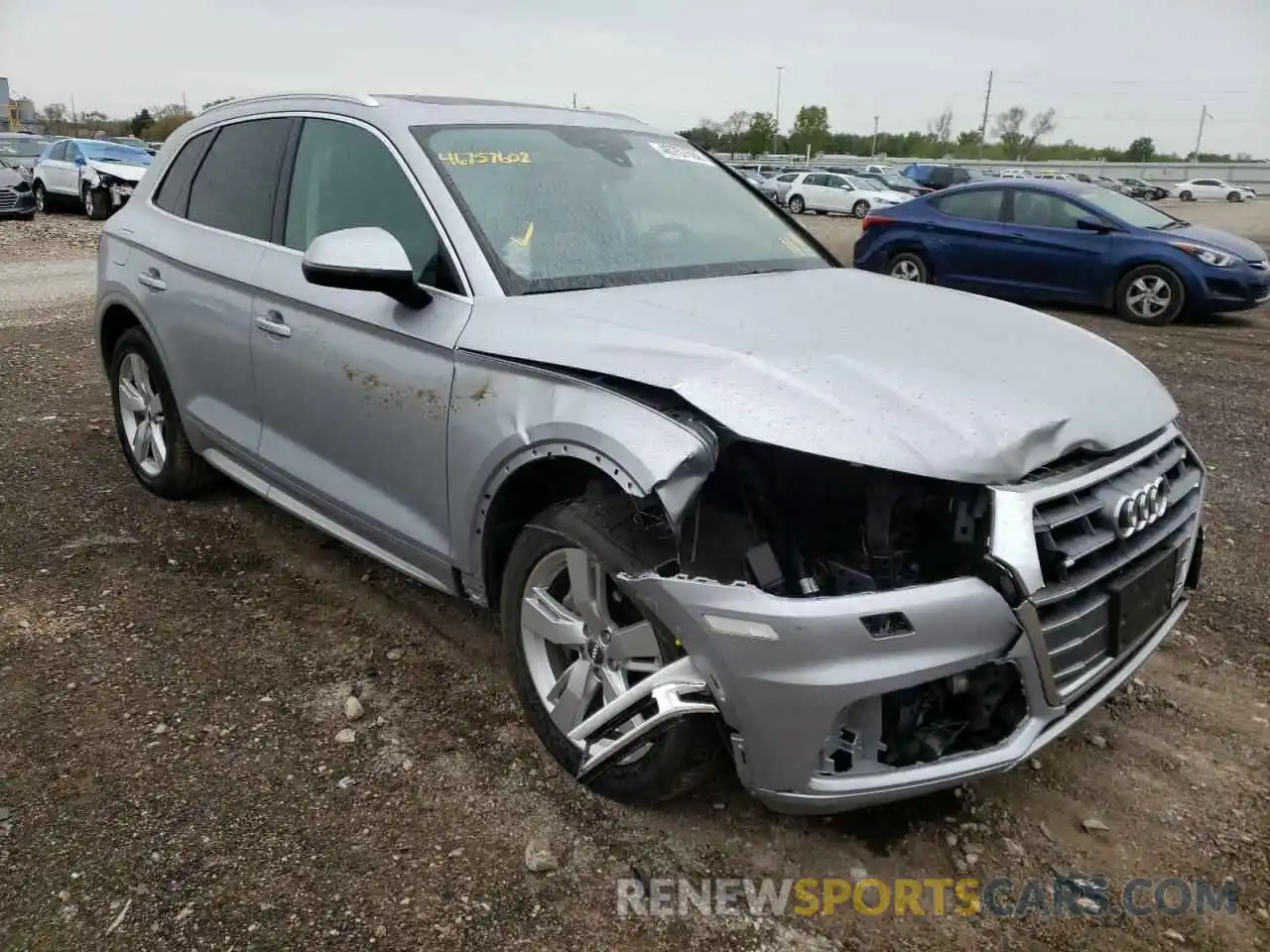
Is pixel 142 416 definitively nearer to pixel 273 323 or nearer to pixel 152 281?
pixel 152 281

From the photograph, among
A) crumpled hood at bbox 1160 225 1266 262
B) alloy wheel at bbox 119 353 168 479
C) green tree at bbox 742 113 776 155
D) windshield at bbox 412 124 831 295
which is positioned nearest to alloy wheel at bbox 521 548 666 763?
windshield at bbox 412 124 831 295

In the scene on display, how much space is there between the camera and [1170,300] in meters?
9.95

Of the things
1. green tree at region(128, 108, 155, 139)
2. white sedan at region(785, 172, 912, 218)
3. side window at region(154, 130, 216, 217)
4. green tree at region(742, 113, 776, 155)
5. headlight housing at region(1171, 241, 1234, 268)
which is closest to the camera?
side window at region(154, 130, 216, 217)

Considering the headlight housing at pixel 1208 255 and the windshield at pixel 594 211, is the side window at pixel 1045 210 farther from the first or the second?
the windshield at pixel 594 211

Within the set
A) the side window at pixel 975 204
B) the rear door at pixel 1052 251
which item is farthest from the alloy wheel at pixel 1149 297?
the side window at pixel 975 204

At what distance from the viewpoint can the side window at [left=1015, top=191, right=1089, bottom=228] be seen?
10.5m

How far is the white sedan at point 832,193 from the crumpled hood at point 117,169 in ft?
65.7

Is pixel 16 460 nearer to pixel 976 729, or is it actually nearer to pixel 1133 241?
pixel 976 729

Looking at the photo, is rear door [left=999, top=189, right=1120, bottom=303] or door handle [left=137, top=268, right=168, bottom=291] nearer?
door handle [left=137, top=268, right=168, bottom=291]

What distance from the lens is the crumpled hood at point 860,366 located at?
2193 millimetres

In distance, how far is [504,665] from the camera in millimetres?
3461

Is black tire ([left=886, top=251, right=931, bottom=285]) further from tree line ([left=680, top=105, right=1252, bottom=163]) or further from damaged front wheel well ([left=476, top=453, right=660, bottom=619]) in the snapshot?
tree line ([left=680, top=105, right=1252, bottom=163])

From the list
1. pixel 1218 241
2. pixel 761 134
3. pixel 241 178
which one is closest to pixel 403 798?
pixel 241 178

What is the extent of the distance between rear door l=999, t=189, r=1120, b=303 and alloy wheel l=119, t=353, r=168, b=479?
885 cm
